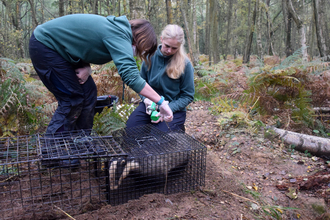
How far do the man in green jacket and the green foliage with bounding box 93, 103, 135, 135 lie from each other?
47 cm

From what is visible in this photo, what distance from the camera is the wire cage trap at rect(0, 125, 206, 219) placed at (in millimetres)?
1824

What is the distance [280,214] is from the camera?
2.13m

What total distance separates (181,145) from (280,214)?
1096 mm

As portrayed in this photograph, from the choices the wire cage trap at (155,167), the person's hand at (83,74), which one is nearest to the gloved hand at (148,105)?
the wire cage trap at (155,167)

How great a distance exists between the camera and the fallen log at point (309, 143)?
3152 millimetres

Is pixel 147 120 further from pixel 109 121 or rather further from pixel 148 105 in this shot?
pixel 109 121

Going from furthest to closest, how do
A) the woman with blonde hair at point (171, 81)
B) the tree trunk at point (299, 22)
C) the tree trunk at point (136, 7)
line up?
the tree trunk at point (299, 22), the tree trunk at point (136, 7), the woman with blonde hair at point (171, 81)

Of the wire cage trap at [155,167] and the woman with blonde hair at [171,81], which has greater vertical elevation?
the woman with blonde hair at [171,81]

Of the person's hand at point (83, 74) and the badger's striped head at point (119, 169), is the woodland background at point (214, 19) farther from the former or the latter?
the badger's striped head at point (119, 169)

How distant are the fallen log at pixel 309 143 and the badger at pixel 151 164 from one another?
75.0 inches

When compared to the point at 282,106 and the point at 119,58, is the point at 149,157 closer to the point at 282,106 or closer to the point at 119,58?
the point at 119,58

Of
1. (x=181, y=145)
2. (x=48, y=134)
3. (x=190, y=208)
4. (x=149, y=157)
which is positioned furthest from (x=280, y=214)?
(x=48, y=134)

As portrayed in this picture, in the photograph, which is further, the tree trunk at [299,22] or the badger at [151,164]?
the tree trunk at [299,22]

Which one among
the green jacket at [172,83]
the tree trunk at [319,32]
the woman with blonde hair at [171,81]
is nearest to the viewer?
the woman with blonde hair at [171,81]
